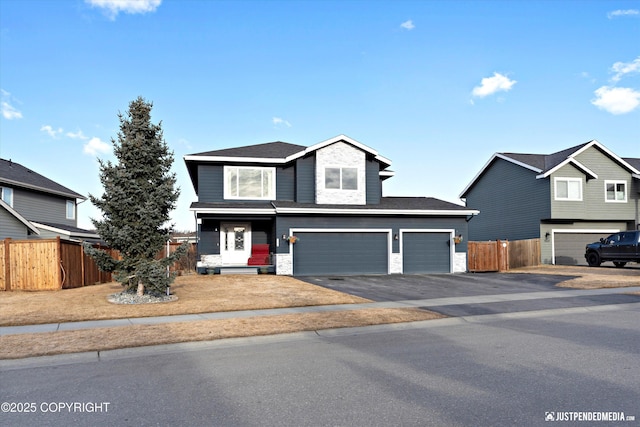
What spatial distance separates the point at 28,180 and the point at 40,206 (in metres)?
1.89

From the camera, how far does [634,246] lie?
987 inches

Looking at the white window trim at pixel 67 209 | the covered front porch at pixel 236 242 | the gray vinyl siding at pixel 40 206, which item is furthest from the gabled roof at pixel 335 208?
the white window trim at pixel 67 209

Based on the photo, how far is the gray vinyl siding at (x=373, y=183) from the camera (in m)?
24.9

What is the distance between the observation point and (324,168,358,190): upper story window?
24250 mm

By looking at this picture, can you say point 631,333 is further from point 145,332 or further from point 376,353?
point 145,332

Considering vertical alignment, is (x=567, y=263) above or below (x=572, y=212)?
below

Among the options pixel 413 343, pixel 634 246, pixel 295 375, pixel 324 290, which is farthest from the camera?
pixel 634 246

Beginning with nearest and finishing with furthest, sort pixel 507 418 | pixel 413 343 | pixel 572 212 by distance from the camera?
1. pixel 507 418
2. pixel 413 343
3. pixel 572 212

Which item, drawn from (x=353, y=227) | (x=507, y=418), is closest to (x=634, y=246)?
(x=353, y=227)

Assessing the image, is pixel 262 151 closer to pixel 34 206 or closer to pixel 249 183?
pixel 249 183

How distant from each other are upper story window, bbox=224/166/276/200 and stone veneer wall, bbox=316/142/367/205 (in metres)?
2.64

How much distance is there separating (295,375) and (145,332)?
4284 millimetres

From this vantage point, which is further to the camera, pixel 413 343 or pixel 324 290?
pixel 324 290

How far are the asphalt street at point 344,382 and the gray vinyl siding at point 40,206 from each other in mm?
25034
